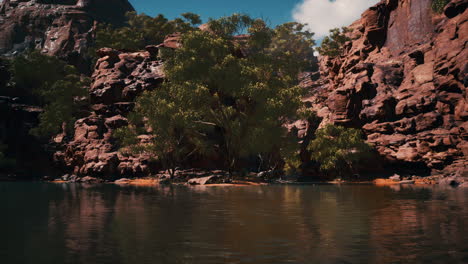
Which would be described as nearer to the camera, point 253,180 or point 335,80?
point 253,180

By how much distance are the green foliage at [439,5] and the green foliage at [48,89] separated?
6496 centimetres

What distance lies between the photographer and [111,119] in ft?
232

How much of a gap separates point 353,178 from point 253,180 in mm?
17281

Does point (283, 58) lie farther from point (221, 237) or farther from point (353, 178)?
point (221, 237)

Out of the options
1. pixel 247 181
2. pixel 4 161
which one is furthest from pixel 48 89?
pixel 247 181

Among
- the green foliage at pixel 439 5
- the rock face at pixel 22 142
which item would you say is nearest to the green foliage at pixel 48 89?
the rock face at pixel 22 142

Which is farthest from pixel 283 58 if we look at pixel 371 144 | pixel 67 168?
pixel 67 168

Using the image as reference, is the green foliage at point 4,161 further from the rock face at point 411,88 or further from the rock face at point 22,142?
the rock face at point 411,88

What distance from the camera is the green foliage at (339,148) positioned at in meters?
57.2

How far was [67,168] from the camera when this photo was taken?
72125mm

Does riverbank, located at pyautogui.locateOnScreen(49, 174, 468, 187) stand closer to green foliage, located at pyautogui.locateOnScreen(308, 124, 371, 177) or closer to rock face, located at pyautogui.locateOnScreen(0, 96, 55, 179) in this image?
green foliage, located at pyautogui.locateOnScreen(308, 124, 371, 177)

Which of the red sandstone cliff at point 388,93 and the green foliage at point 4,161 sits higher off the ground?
the red sandstone cliff at point 388,93

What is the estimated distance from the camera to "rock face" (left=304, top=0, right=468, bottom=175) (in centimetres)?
5391

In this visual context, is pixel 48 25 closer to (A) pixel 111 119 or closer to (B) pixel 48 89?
(B) pixel 48 89
